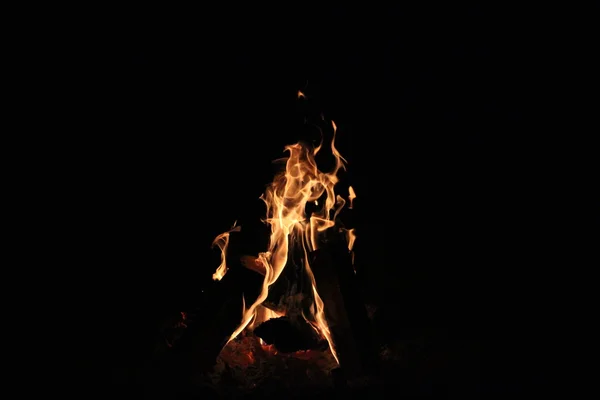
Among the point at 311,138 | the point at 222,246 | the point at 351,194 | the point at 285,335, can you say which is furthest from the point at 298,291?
the point at 311,138

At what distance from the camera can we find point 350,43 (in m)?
3.14

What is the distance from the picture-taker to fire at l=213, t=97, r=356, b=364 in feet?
9.28

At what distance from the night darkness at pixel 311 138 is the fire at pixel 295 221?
0.41ft

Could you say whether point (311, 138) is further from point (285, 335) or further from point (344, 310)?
point (285, 335)

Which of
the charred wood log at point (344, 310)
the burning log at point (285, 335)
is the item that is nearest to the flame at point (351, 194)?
the charred wood log at point (344, 310)

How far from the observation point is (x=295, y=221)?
2.94 metres

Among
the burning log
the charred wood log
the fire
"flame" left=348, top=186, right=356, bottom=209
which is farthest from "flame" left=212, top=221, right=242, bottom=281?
"flame" left=348, top=186, right=356, bottom=209

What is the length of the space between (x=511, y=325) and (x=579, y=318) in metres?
0.42

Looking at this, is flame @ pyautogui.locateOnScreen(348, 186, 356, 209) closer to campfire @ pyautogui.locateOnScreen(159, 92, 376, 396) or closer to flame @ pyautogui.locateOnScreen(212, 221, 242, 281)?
campfire @ pyautogui.locateOnScreen(159, 92, 376, 396)

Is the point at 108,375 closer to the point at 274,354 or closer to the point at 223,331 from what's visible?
the point at 223,331

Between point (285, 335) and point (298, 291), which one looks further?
point (298, 291)

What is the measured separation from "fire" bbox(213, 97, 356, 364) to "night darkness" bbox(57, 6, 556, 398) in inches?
4.9

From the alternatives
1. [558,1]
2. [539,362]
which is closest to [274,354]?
[539,362]

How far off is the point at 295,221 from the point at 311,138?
61cm
